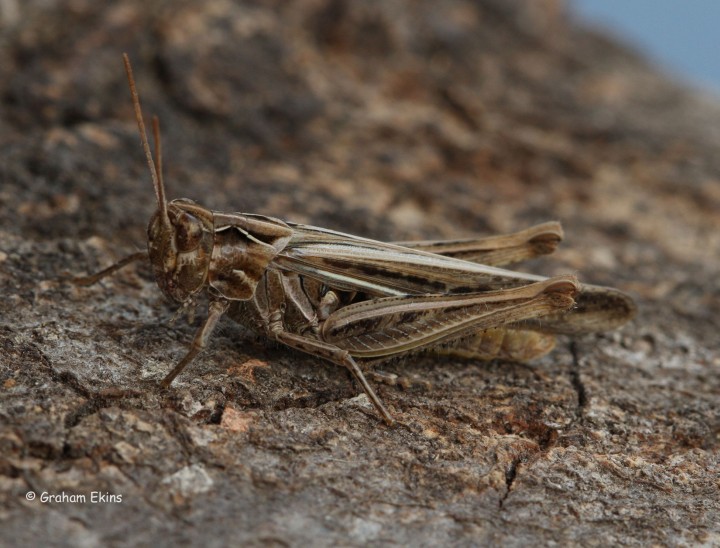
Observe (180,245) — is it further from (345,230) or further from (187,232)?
(345,230)

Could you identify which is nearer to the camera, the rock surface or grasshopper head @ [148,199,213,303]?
the rock surface

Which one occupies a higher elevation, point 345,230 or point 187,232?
point 345,230

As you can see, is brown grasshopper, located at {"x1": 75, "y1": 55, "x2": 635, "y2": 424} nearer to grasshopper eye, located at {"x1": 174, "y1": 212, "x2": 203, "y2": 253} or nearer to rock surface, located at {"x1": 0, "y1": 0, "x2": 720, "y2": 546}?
grasshopper eye, located at {"x1": 174, "y1": 212, "x2": 203, "y2": 253}

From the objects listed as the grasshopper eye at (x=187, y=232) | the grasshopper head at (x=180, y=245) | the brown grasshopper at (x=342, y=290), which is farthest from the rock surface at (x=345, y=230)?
the grasshopper eye at (x=187, y=232)

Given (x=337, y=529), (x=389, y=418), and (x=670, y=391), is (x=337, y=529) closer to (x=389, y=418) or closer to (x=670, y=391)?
(x=389, y=418)

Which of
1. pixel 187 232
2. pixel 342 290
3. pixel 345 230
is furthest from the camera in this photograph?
pixel 345 230

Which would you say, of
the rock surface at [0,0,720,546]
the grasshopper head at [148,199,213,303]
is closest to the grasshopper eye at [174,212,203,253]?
the grasshopper head at [148,199,213,303]

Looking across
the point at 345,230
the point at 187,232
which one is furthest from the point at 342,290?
the point at 345,230

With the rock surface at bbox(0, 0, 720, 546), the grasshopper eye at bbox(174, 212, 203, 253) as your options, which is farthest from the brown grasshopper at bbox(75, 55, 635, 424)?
the rock surface at bbox(0, 0, 720, 546)
